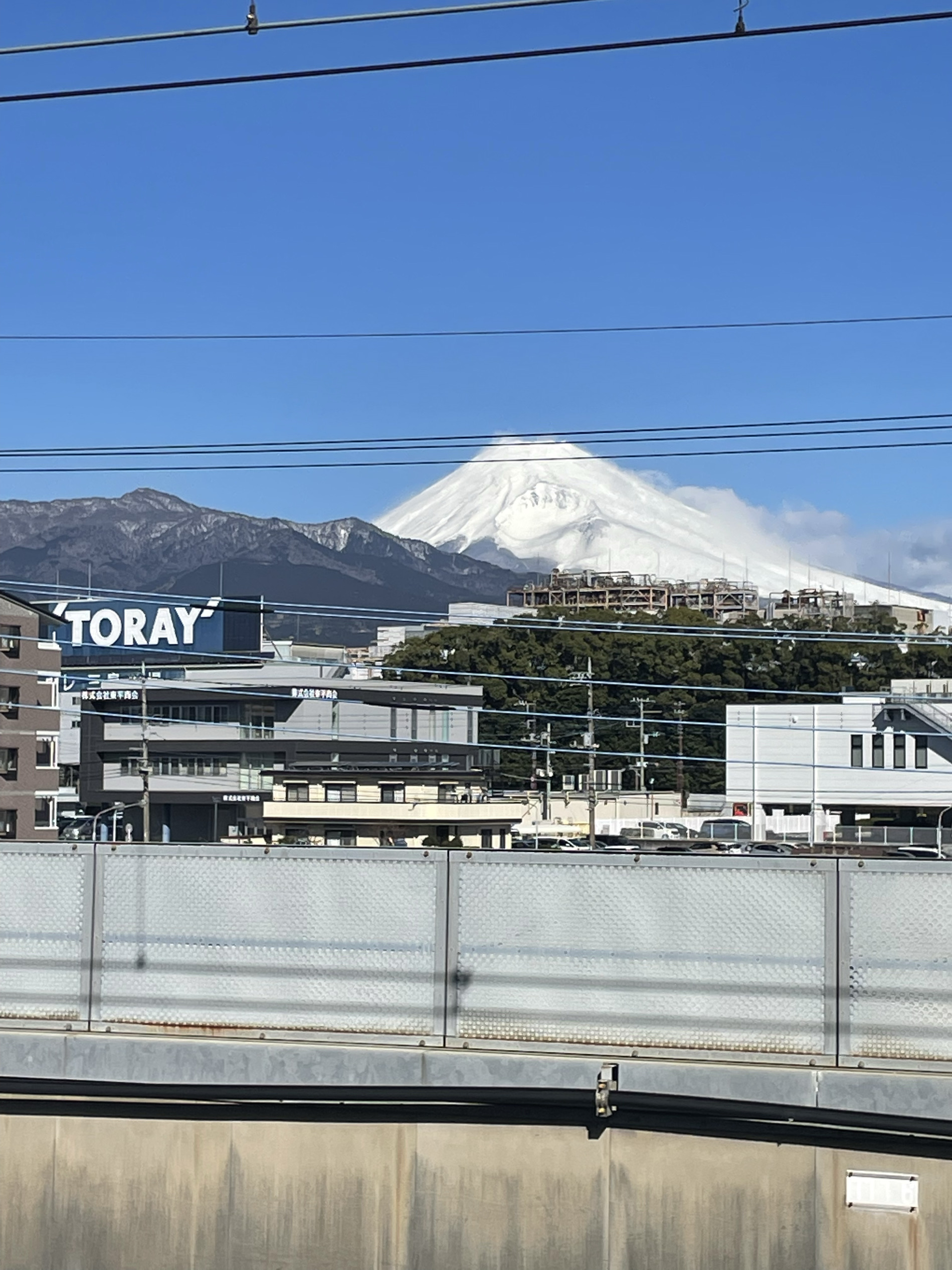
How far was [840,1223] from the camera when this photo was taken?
1078 centimetres

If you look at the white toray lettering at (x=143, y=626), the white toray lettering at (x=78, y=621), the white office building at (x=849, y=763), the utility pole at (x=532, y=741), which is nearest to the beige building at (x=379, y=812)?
the white office building at (x=849, y=763)

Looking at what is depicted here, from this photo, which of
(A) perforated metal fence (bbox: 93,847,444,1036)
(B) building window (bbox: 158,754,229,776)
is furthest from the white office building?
(A) perforated metal fence (bbox: 93,847,444,1036)

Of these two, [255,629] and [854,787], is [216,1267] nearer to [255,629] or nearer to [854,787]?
[854,787]

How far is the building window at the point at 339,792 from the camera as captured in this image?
62281 millimetres

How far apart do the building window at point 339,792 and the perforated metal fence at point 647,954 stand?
51.0 metres

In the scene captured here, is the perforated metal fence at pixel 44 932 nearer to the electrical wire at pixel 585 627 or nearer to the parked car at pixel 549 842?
the electrical wire at pixel 585 627

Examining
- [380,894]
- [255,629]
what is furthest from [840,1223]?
[255,629]

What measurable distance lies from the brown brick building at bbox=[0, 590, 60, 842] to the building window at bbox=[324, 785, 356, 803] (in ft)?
41.0

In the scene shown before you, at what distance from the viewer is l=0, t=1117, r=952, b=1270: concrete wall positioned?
10844mm

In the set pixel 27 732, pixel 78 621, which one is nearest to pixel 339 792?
pixel 27 732

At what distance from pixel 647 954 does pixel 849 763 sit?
220 ft

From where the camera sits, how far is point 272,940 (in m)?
11.9

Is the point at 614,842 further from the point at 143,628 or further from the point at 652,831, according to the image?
the point at 143,628

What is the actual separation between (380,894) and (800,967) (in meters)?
3.30
